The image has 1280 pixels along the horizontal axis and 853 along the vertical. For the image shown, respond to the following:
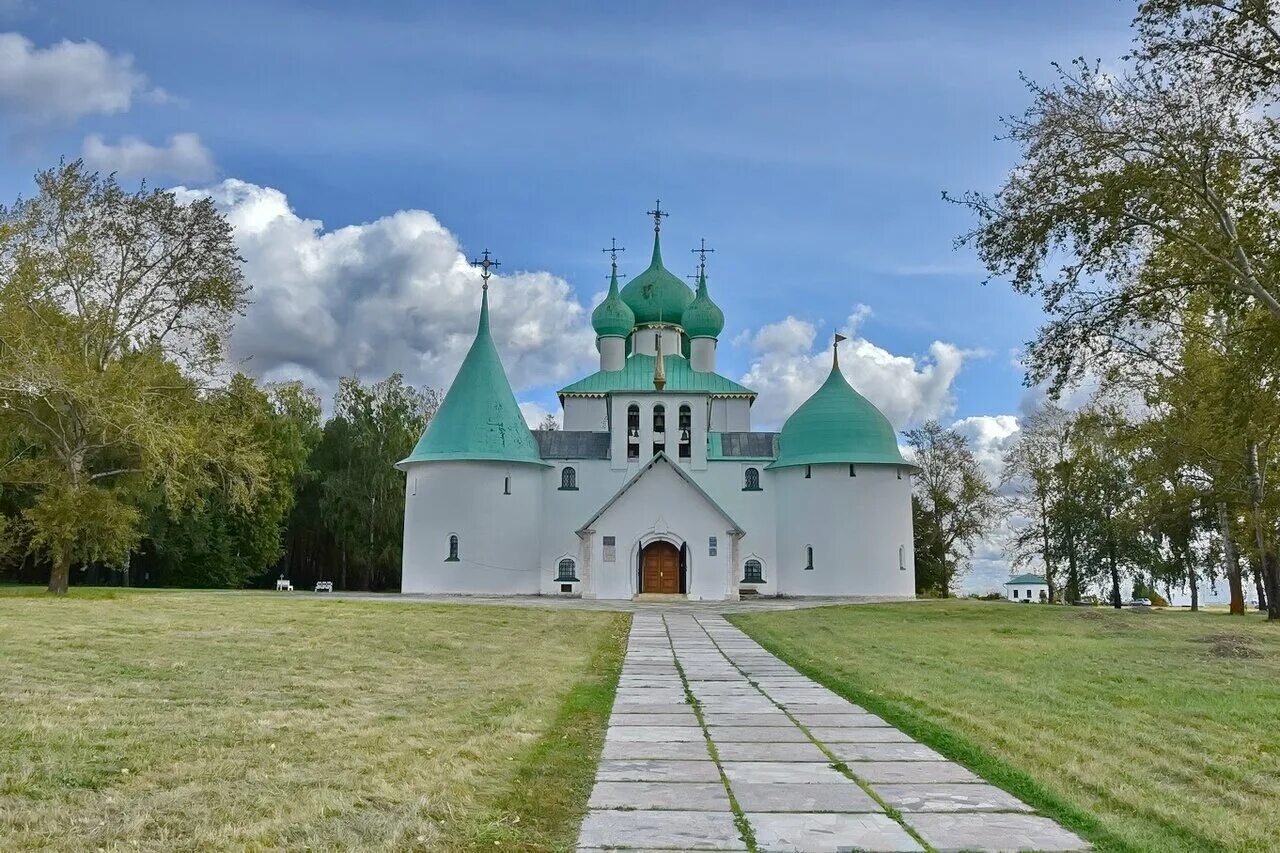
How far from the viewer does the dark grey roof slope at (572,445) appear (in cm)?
4209

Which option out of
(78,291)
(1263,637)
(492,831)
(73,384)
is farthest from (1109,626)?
(78,291)

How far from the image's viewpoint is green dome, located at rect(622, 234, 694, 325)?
151 feet

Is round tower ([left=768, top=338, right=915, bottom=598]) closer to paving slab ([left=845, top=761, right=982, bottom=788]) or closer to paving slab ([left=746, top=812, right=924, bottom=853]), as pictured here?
paving slab ([left=845, top=761, right=982, bottom=788])

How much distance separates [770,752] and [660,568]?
31.8 m

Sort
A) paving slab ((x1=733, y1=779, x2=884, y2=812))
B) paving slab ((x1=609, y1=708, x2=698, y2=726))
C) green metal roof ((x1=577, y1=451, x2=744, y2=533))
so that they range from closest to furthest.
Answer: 1. paving slab ((x1=733, y1=779, x2=884, y2=812))
2. paving slab ((x1=609, y1=708, x2=698, y2=726))
3. green metal roof ((x1=577, y1=451, x2=744, y2=533))

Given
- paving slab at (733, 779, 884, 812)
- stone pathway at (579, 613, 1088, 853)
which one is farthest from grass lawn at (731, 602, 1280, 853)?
paving slab at (733, 779, 884, 812)

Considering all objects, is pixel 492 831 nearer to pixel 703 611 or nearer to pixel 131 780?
pixel 131 780

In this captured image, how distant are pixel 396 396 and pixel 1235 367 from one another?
46.0m

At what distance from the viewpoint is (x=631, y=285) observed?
153 feet

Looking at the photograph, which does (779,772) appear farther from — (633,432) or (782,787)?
(633,432)

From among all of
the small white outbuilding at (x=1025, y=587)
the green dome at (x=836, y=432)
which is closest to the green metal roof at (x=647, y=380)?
the green dome at (x=836, y=432)

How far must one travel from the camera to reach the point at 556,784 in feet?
19.9

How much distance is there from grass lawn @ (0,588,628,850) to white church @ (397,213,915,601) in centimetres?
2219

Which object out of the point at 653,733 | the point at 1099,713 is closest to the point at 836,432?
the point at 1099,713
